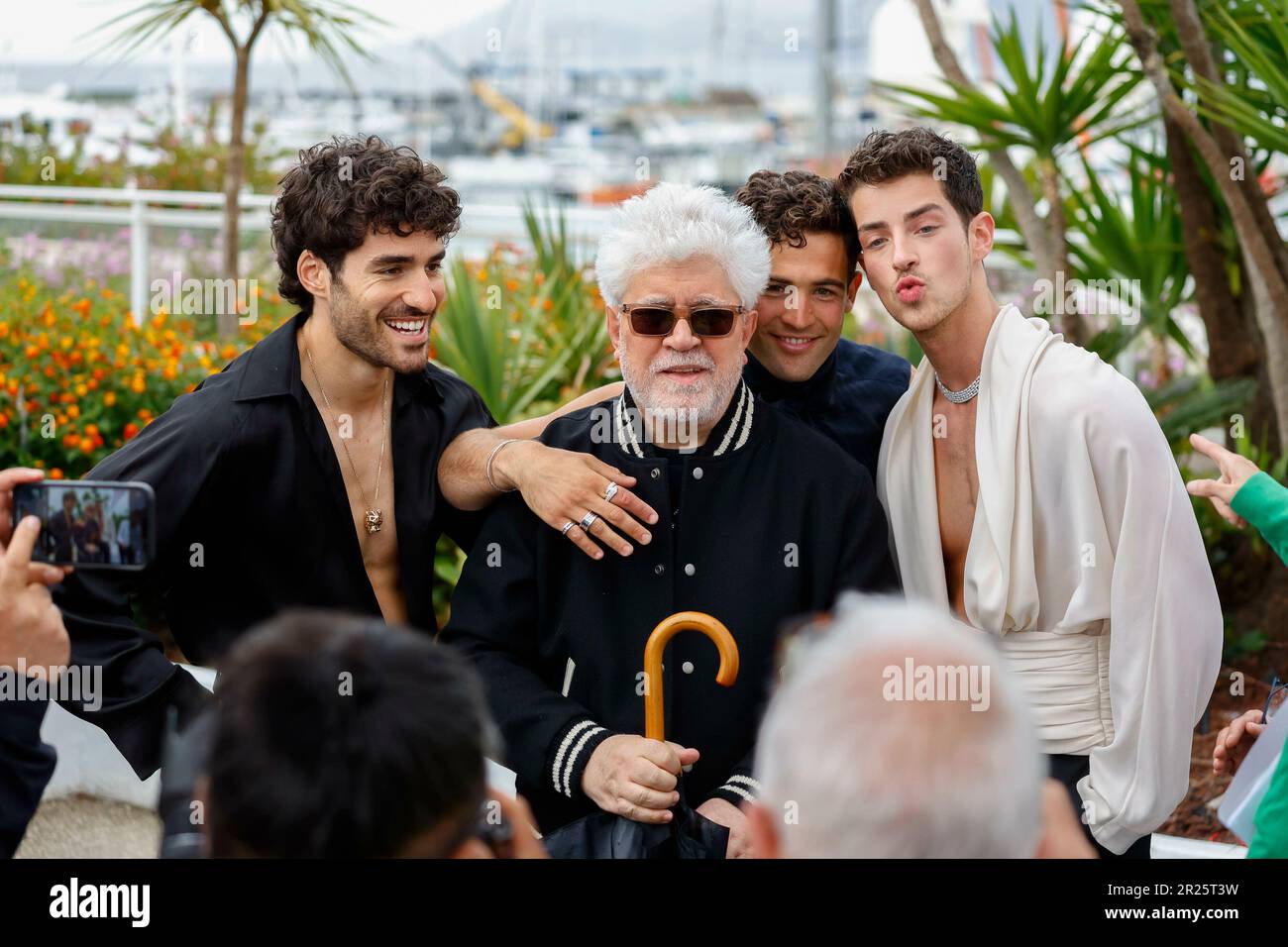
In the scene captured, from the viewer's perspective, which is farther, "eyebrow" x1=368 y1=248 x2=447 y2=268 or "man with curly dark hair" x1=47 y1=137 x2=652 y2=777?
"eyebrow" x1=368 y1=248 x2=447 y2=268

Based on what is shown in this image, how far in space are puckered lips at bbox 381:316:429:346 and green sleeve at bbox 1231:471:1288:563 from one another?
1868mm

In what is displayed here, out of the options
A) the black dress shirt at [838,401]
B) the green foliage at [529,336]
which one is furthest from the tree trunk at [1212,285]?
the black dress shirt at [838,401]

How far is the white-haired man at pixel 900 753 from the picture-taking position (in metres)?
1.58

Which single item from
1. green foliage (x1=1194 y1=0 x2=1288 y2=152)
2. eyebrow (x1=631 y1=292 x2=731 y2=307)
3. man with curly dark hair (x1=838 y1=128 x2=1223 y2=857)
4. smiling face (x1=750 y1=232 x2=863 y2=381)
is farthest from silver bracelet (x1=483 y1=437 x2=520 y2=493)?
green foliage (x1=1194 y1=0 x2=1288 y2=152)

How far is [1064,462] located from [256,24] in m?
5.89

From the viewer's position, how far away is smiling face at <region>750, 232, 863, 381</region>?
11.4 ft

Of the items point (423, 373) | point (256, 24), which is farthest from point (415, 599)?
point (256, 24)

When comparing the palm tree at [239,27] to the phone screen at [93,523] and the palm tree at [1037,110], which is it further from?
the phone screen at [93,523]

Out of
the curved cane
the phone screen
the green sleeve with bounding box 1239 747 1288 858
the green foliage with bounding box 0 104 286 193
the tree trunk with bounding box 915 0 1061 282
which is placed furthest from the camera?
the green foliage with bounding box 0 104 286 193

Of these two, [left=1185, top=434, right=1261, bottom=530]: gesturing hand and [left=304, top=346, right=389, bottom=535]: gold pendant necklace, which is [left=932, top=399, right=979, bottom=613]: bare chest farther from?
[left=304, top=346, right=389, bottom=535]: gold pendant necklace

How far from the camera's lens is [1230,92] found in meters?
5.50

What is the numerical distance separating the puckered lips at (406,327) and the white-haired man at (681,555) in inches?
19.1

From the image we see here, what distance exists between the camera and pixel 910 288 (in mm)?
3314
